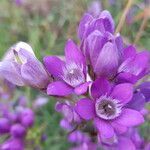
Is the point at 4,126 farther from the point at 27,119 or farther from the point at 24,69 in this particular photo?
A: the point at 24,69

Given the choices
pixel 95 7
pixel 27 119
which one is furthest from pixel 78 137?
pixel 95 7

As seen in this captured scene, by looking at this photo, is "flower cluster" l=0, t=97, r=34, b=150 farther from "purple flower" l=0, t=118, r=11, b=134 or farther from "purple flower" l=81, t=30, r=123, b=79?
"purple flower" l=81, t=30, r=123, b=79

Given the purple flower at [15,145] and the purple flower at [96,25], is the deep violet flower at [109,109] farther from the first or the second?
the purple flower at [15,145]

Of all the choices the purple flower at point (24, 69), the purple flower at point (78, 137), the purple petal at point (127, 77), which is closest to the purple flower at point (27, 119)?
the purple flower at point (78, 137)

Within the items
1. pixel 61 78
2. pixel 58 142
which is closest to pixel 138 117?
pixel 61 78

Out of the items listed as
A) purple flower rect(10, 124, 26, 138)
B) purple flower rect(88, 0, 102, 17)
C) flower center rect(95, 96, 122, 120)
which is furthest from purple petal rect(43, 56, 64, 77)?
purple flower rect(88, 0, 102, 17)

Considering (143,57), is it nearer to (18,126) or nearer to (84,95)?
(84,95)
